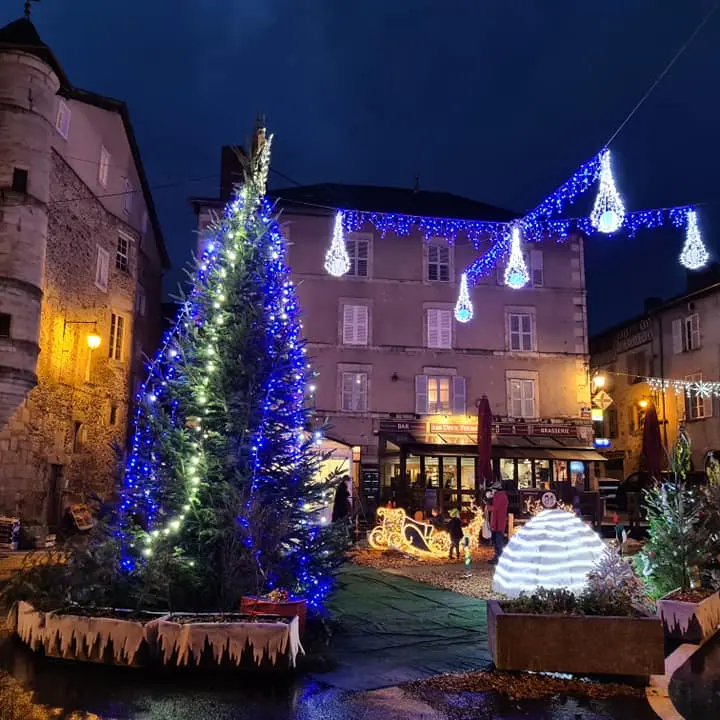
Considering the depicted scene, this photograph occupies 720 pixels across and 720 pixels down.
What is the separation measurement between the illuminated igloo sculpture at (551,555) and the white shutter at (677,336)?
85.9 ft

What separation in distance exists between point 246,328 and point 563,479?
70.9ft

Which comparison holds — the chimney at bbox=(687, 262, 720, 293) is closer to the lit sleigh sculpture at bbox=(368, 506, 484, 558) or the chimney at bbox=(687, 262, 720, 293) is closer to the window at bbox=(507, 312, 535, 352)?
the window at bbox=(507, 312, 535, 352)

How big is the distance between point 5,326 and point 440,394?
15.9 metres

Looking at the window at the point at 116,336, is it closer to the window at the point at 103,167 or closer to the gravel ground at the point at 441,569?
the window at the point at 103,167

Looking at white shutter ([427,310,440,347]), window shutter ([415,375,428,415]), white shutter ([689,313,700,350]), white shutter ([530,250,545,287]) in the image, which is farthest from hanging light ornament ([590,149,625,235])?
white shutter ([689,313,700,350])

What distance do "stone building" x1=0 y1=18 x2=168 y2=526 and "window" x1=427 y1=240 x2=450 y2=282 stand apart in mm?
11451

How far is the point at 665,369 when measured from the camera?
1310 inches

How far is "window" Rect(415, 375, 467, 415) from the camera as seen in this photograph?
90.5 ft

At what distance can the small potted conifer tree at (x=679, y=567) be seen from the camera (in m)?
7.71

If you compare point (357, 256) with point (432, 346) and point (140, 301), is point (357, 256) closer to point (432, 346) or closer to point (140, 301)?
point (432, 346)

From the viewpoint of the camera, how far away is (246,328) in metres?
8.35

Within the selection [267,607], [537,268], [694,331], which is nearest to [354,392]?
[537,268]

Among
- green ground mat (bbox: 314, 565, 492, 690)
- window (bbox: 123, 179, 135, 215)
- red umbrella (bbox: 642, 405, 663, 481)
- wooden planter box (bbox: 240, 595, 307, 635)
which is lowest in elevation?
green ground mat (bbox: 314, 565, 492, 690)

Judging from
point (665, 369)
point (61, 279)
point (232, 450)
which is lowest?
point (232, 450)
